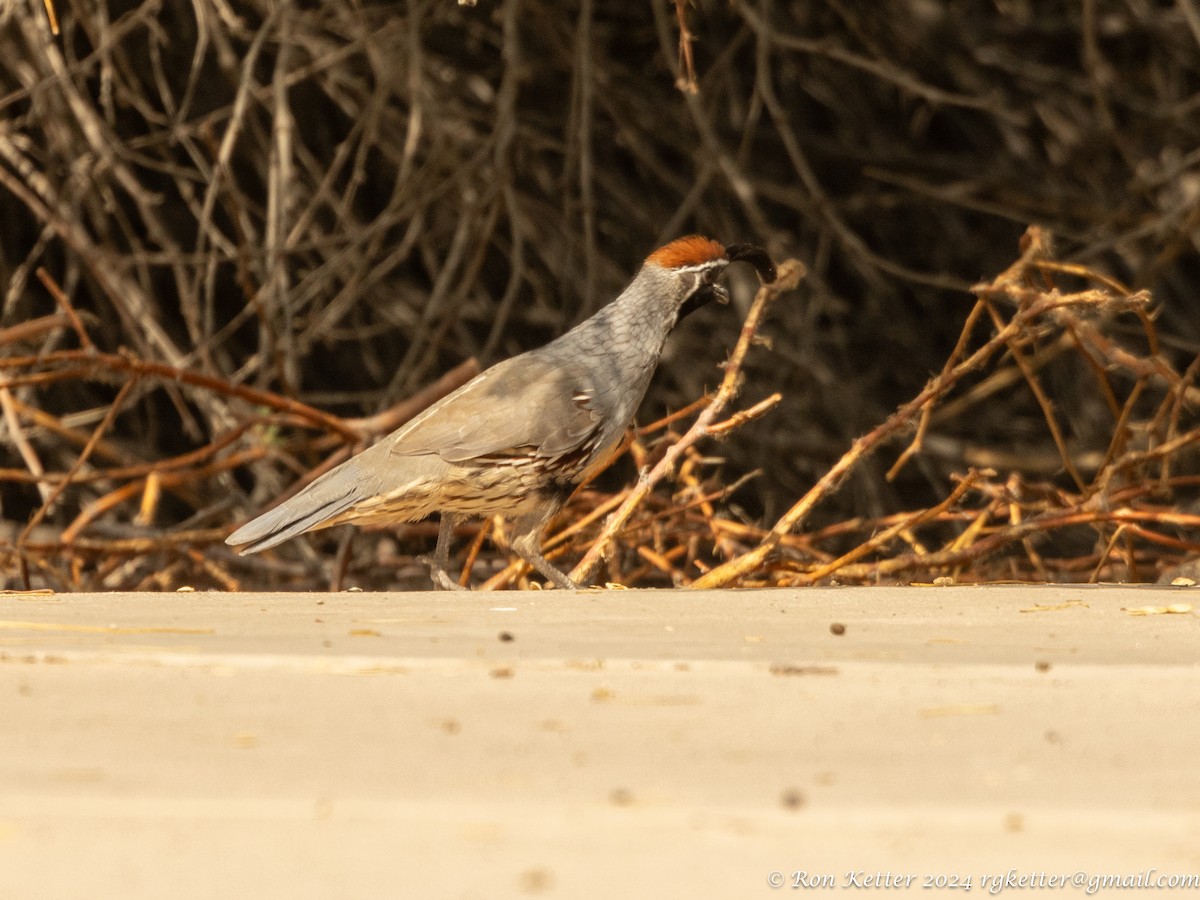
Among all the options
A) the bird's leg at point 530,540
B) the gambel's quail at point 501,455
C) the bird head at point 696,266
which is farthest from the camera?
the bird head at point 696,266

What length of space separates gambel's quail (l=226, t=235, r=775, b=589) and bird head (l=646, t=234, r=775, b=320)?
0.26 metres

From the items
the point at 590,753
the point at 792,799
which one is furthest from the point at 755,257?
the point at 792,799

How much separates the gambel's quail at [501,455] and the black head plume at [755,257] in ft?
1.37

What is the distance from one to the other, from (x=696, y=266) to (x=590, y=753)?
2.71 meters

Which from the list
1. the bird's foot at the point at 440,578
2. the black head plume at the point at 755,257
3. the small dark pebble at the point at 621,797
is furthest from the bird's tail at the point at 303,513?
the small dark pebble at the point at 621,797

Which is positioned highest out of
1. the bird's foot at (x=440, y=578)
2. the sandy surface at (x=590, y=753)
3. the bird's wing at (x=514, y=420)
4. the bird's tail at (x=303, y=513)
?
the sandy surface at (x=590, y=753)

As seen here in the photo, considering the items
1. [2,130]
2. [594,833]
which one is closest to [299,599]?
[594,833]

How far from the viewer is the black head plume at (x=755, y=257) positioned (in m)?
4.51

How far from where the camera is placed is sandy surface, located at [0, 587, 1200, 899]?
154 cm

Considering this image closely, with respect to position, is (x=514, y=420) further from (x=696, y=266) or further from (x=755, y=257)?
(x=755, y=257)

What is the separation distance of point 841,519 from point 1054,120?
1.86 metres

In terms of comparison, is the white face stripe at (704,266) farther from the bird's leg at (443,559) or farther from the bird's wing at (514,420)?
the bird's leg at (443,559)

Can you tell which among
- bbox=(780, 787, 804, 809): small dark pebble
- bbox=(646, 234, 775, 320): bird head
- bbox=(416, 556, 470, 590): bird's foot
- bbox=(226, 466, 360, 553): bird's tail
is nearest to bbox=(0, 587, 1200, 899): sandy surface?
bbox=(780, 787, 804, 809): small dark pebble

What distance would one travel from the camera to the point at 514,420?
13.1ft
